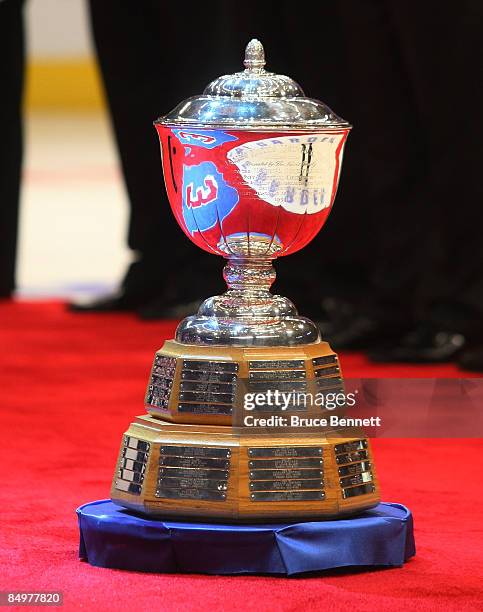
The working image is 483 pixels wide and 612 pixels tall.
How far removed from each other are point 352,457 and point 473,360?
154 cm

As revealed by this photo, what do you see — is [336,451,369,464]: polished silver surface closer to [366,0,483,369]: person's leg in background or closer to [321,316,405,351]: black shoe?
[366,0,483,369]: person's leg in background

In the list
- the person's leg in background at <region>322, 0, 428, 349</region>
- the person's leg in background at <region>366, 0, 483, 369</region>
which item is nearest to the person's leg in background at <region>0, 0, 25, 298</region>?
the person's leg in background at <region>322, 0, 428, 349</region>

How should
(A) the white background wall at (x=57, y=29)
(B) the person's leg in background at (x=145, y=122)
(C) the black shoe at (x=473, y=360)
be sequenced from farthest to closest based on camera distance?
(A) the white background wall at (x=57, y=29)
(B) the person's leg in background at (x=145, y=122)
(C) the black shoe at (x=473, y=360)

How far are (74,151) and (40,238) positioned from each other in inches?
200

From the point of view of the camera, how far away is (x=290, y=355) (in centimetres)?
209

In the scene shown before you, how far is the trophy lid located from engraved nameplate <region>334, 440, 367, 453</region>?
17.3 inches

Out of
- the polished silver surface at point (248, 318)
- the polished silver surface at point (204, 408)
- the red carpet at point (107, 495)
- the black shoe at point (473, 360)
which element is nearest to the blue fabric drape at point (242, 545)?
the red carpet at point (107, 495)

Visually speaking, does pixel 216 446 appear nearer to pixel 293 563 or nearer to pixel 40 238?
pixel 293 563

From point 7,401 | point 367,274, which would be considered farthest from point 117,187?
point 7,401

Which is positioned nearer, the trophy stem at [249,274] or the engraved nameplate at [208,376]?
the engraved nameplate at [208,376]

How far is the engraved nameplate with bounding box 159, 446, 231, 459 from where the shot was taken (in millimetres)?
2029

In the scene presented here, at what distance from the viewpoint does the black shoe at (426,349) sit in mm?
3805

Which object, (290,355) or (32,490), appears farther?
(32,490)

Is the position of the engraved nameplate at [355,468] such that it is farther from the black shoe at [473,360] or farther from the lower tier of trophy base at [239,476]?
the black shoe at [473,360]
